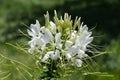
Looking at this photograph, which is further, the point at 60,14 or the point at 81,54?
the point at 60,14

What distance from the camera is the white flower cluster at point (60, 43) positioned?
3.51m

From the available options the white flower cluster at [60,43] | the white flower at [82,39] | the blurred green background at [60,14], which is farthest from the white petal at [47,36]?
the blurred green background at [60,14]

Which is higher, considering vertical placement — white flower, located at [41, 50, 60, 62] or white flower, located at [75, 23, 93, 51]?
white flower, located at [75, 23, 93, 51]

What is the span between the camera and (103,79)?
5.52 metres

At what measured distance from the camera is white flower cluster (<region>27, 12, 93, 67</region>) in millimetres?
3506

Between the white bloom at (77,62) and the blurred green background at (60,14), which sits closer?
the white bloom at (77,62)

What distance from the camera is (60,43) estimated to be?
11.6 ft

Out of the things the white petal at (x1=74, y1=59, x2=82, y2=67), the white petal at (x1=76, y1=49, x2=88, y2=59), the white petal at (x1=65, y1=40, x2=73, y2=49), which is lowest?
the white petal at (x1=74, y1=59, x2=82, y2=67)

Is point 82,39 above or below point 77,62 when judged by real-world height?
above

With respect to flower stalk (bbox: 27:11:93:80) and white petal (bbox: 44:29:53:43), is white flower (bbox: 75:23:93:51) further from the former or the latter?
white petal (bbox: 44:29:53:43)

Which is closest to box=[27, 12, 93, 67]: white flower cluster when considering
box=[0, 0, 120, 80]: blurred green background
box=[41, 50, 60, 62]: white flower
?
box=[41, 50, 60, 62]: white flower

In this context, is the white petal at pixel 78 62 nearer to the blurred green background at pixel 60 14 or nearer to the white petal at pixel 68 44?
the white petal at pixel 68 44

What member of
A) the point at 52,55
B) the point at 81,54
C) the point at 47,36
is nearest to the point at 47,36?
the point at 47,36

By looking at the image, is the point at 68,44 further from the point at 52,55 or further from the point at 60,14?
the point at 60,14
